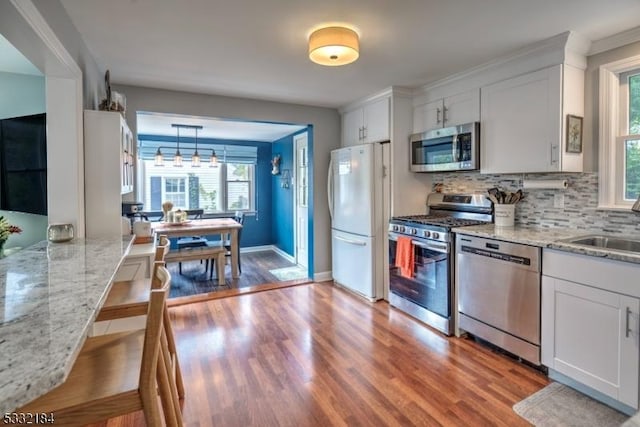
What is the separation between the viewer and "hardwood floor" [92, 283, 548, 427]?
6.06 feet

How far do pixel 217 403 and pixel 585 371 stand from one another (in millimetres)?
2137

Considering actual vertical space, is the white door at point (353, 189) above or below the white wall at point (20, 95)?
below

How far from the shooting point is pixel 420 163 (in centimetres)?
344

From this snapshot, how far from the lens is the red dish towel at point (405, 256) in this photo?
122 inches

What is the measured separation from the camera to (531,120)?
8.21ft

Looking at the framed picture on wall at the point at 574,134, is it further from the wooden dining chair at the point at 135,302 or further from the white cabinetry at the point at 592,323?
the wooden dining chair at the point at 135,302

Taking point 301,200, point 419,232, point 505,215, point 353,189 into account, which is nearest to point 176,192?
point 301,200

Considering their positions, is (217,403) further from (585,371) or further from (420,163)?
(420,163)

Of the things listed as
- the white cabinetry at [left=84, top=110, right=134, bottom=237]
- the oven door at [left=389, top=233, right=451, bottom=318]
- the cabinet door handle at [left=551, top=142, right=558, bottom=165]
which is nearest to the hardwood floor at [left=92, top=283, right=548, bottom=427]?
the oven door at [left=389, top=233, right=451, bottom=318]

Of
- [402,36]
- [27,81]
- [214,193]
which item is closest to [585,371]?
[402,36]

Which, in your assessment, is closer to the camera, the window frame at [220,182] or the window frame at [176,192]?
the window frame at [220,182]

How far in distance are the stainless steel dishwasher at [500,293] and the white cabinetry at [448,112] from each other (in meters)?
1.11

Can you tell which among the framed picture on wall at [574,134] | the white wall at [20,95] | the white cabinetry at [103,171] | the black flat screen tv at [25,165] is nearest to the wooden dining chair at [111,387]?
the white cabinetry at [103,171]

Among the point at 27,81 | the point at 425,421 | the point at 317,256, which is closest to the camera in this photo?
the point at 425,421
